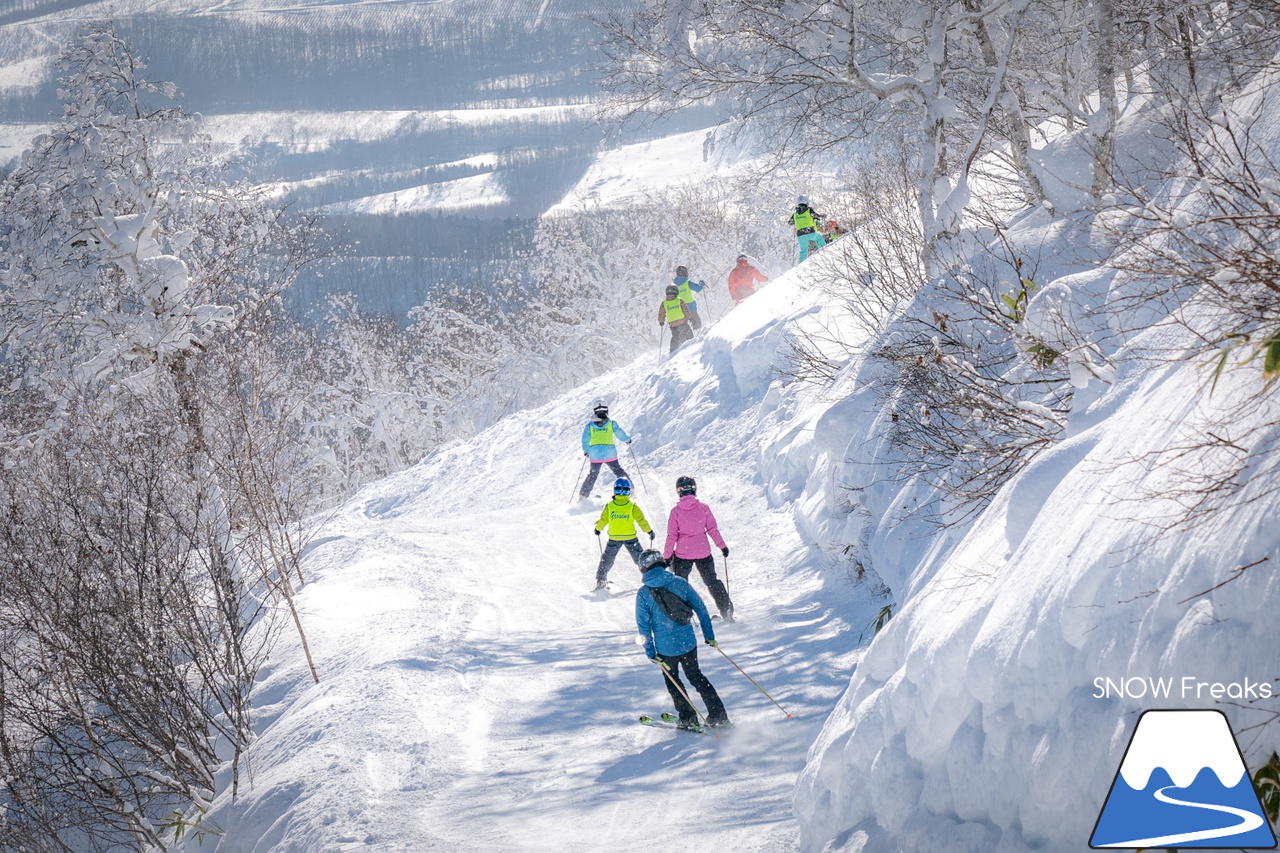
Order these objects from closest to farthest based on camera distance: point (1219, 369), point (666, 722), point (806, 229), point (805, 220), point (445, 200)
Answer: point (1219, 369) < point (666, 722) < point (805, 220) < point (806, 229) < point (445, 200)

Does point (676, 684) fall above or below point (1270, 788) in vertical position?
below

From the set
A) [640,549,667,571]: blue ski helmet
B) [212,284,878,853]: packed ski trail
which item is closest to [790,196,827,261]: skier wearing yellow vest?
[212,284,878,853]: packed ski trail

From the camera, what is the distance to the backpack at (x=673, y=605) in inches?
235

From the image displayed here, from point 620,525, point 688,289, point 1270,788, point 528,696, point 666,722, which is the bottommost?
point 528,696

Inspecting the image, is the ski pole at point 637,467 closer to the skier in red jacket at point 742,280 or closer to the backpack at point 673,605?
the skier in red jacket at point 742,280

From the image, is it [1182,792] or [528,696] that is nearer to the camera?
[1182,792]

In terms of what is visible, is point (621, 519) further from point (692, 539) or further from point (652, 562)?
point (652, 562)

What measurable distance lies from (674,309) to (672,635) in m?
13.9

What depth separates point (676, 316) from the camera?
19156 millimetres

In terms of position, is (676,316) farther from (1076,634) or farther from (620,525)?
(1076,634)

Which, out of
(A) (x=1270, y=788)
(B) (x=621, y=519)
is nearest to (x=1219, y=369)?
(A) (x=1270, y=788)

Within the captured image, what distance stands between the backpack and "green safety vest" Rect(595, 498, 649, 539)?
3.28 metres

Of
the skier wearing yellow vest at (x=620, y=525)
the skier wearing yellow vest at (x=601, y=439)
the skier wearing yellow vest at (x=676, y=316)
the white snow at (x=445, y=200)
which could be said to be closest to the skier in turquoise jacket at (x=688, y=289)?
the skier wearing yellow vest at (x=676, y=316)

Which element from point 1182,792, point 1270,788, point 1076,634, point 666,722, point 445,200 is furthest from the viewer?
point 445,200
